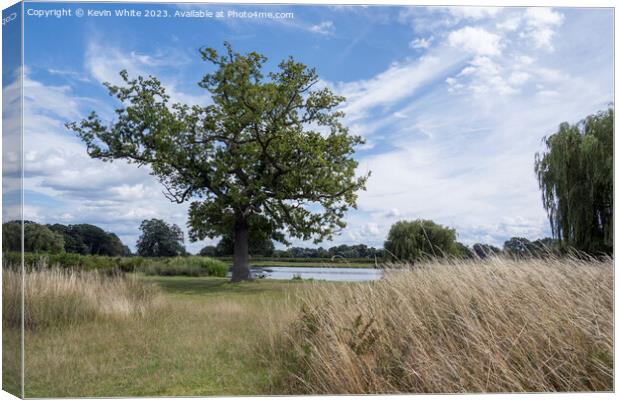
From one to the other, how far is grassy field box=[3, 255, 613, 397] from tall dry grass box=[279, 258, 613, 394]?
0.01 metres

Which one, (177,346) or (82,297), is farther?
(82,297)

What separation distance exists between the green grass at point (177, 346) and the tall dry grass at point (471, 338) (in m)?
0.42

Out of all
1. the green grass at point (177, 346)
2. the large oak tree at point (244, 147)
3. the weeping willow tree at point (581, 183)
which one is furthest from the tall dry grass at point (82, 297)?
the weeping willow tree at point (581, 183)

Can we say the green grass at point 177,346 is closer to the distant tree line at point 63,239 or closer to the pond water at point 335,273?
the pond water at point 335,273

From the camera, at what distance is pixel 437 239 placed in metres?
5.56

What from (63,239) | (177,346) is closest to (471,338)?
(177,346)

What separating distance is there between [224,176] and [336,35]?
2738mm

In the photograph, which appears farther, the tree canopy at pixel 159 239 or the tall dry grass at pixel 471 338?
the tree canopy at pixel 159 239

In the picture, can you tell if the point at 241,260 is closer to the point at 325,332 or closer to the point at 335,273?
the point at 335,273

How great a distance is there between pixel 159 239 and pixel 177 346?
3.65ft

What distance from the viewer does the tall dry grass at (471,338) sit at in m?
3.90

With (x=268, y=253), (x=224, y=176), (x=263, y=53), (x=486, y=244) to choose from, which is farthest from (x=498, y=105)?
(x=224, y=176)

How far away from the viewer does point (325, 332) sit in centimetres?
435

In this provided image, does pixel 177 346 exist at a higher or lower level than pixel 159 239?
lower
